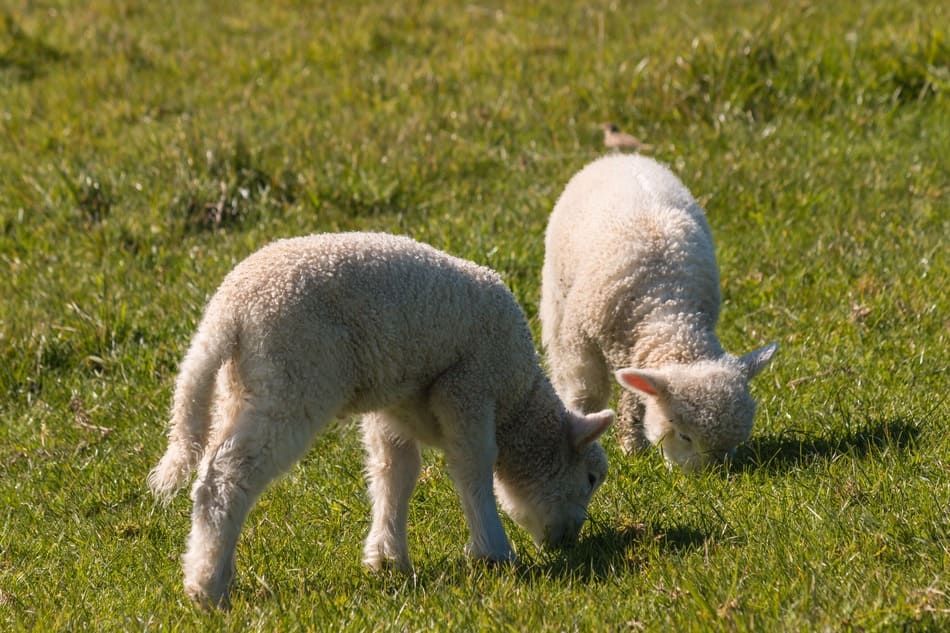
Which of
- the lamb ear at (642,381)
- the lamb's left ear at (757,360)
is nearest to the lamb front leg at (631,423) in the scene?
the lamb ear at (642,381)

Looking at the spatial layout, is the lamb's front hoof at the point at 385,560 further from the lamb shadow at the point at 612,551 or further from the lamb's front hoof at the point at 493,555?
the lamb shadow at the point at 612,551

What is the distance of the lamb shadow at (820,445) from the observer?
18.5 ft

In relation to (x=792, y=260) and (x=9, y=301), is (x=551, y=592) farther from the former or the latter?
(x=9, y=301)

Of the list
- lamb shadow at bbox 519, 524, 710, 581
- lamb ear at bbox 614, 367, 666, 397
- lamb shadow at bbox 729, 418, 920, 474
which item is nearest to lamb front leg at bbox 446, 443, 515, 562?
lamb shadow at bbox 519, 524, 710, 581

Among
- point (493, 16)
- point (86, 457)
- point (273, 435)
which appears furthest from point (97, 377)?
point (493, 16)

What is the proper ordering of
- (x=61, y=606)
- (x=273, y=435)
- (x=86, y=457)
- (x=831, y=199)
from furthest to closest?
1. (x=831, y=199)
2. (x=86, y=457)
3. (x=61, y=606)
4. (x=273, y=435)

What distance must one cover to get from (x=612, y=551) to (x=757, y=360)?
4.81ft

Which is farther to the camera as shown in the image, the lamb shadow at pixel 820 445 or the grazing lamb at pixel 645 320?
the grazing lamb at pixel 645 320

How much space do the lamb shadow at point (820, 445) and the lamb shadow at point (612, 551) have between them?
2.48ft

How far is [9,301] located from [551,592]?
483 centimetres

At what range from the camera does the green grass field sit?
182 inches

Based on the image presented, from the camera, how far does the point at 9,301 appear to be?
8.23 m

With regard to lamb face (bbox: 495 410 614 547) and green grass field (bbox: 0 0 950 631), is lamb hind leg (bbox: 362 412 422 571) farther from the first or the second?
lamb face (bbox: 495 410 614 547)

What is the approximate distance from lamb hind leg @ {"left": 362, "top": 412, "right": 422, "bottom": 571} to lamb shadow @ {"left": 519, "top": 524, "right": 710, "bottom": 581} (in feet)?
1.73
